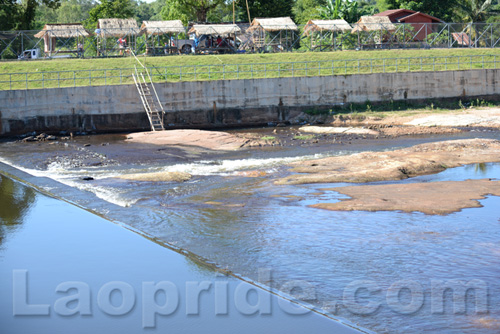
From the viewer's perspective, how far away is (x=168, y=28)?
1969 inches

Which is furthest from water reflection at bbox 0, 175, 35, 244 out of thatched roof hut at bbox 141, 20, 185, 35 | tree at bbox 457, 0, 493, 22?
tree at bbox 457, 0, 493, 22

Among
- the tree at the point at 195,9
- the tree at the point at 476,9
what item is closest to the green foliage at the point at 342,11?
the tree at the point at 195,9

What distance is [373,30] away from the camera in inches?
2026

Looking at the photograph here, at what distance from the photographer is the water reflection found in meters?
15.3

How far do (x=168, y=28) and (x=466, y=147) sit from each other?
100 feet

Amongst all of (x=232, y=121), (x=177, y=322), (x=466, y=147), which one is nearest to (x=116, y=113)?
(x=232, y=121)

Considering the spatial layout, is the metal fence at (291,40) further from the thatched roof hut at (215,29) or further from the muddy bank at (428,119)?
the muddy bank at (428,119)

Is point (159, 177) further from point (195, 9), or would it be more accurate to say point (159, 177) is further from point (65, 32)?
point (195, 9)

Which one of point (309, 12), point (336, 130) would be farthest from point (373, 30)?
point (309, 12)

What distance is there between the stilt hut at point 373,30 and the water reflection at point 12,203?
120 ft

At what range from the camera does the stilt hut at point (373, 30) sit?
2018 inches

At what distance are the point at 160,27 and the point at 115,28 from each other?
3.59 meters

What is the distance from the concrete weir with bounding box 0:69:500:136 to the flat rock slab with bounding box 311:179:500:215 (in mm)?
19188

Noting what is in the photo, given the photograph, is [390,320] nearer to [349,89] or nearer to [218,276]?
[218,276]
